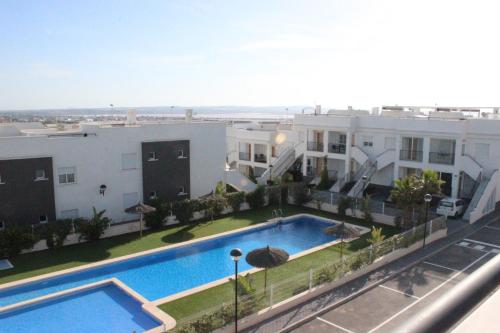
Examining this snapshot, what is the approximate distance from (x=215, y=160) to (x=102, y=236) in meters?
11.0

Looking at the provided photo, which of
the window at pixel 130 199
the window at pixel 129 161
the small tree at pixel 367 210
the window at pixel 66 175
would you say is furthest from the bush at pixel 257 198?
the window at pixel 66 175

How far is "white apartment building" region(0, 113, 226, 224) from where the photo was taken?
23.4 metres

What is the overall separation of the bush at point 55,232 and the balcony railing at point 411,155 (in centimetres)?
2460

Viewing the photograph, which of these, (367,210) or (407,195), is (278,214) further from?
(407,195)

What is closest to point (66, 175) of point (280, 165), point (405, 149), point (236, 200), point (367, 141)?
point (236, 200)

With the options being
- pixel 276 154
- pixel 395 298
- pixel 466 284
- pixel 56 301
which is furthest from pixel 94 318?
A: pixel 276 154

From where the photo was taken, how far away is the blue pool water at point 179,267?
59.8 ft

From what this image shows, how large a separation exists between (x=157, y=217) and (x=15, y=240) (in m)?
7.98

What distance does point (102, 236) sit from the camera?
81.0 feet

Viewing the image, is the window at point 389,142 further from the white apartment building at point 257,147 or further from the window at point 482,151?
the white apartment building at point 257,147

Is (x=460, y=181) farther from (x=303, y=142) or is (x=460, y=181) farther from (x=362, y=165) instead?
(x=303, y=142)

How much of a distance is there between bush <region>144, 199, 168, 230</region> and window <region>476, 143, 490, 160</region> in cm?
2269

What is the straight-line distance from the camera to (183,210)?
2745cm

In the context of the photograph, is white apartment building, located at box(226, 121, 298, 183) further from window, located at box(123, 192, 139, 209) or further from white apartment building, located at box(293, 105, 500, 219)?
window, located at box(123, 192, 139, 209)
